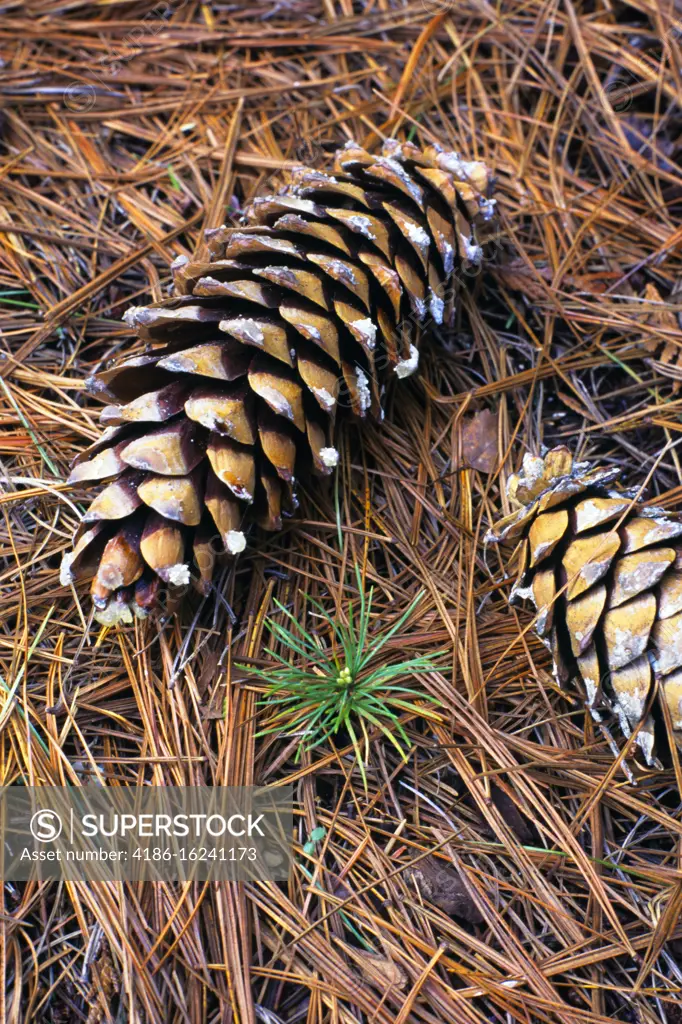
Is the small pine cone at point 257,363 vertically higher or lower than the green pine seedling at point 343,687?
higher

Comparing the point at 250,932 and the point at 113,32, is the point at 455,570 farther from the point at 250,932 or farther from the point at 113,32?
the point at 113,32

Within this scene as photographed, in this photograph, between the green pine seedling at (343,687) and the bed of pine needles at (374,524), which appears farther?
the green pine seedling at (343,687)

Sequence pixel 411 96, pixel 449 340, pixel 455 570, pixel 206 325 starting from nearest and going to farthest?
pixel 206 325 < pixel 455 570 < pixel 449 340 < pixel 411 96

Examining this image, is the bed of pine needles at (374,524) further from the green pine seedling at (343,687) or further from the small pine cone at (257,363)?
the small pine cone at (257,363)

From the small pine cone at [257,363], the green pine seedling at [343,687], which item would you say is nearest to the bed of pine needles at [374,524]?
the green pine seedling at [343,687]

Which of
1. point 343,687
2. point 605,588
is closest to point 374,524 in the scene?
point 343,687

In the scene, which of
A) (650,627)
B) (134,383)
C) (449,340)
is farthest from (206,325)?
(650,627)

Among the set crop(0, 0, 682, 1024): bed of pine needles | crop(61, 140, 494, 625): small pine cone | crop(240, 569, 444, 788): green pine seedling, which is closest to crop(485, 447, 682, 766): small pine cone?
crop(0, 0, 682, 1024): bed of pine needles
